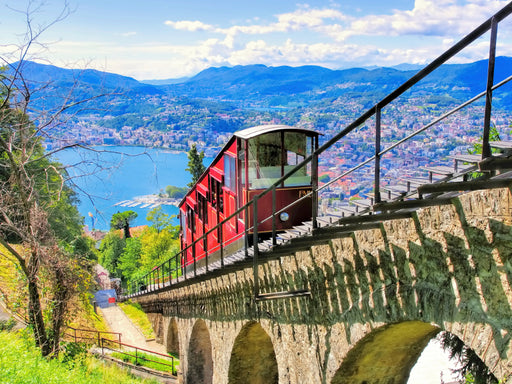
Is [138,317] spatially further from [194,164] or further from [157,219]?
[194,164]

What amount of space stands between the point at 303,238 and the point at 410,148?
5.74 feet

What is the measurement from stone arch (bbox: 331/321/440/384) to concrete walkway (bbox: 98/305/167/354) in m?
13.9

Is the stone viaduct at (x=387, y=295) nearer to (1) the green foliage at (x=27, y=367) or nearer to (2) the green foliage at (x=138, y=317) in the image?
(1) the green foliage at (x=27, y=367)

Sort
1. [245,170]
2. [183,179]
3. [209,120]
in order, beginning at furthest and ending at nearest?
[183,179] < [209,120] < [245,170]

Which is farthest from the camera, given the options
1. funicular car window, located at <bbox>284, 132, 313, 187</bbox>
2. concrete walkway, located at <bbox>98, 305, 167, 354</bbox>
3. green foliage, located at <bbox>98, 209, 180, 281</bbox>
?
green foliage, located at <bbox>98, 209, 180, 281</bbox>

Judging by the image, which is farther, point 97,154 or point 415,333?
point 97,154

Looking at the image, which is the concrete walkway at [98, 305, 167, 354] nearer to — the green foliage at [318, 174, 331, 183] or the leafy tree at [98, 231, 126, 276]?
the green foliage at [318, 174, 331, 183]

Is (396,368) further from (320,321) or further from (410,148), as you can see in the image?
(410,148)

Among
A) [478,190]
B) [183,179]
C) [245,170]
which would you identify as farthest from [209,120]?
[478,190]

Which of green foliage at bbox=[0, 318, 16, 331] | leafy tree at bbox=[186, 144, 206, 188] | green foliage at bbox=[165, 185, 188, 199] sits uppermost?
green foliage at bbox=[165, 185, 188, 199]

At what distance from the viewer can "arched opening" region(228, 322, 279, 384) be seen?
847cm

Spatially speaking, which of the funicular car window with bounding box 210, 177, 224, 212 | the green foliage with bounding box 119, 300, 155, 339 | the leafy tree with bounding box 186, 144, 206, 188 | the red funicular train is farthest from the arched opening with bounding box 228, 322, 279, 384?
the leafy tree with bounding box 186, 144, 206, 188

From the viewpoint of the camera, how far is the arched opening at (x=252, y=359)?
27.8 feet

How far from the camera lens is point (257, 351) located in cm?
900
